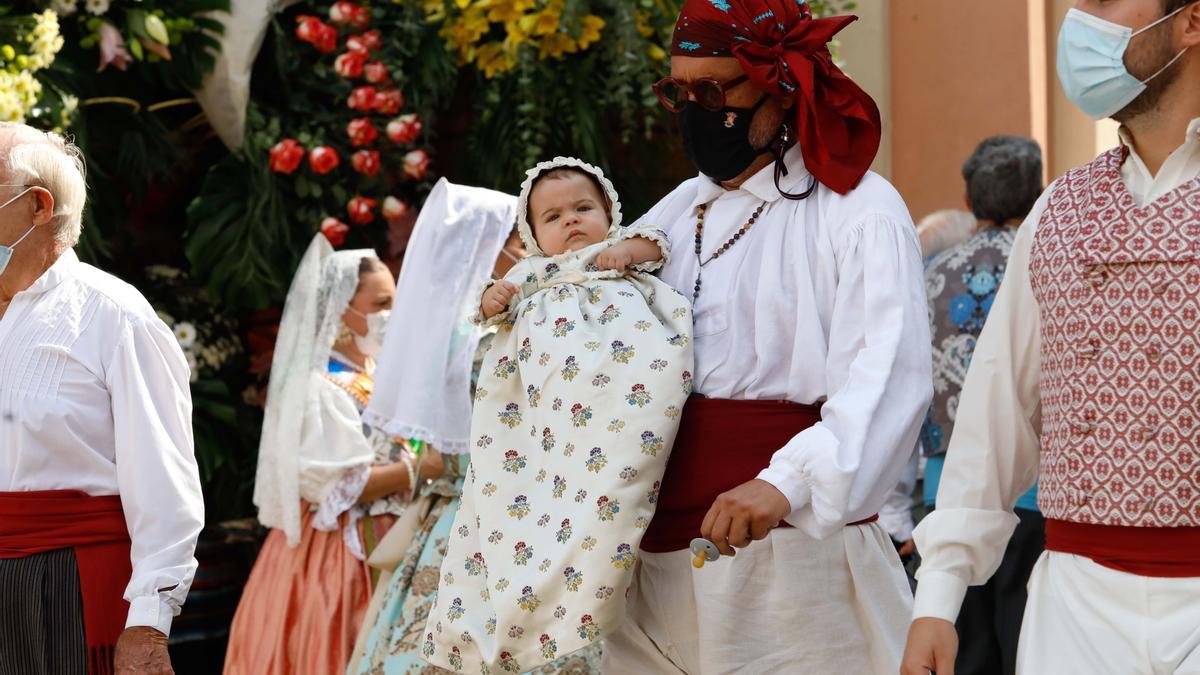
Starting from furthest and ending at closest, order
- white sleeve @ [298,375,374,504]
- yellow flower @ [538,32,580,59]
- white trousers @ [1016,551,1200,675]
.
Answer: yellow flower @ [538,32,580,59], white sleeve @ [298,375,374,504], white trousers @ [1016,551,1200,675]

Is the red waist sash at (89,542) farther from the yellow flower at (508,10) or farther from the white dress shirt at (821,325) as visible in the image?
the yellow flower at (508,10)

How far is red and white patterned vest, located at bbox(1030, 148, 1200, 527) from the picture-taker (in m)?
2.66

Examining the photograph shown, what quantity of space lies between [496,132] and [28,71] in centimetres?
193

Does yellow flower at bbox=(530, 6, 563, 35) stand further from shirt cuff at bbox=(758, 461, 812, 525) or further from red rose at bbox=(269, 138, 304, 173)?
shirt cuff at bbox=(758, 461, 812, 525)

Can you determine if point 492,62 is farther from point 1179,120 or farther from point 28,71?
point 1179,120

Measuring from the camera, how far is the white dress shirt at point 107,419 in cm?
380

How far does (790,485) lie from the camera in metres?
3.00

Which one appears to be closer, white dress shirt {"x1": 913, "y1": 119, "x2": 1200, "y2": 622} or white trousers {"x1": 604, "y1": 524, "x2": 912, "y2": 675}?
white dress shirt {"x1": 913, "y1": 119, "x2": 1200, "y2": 622}

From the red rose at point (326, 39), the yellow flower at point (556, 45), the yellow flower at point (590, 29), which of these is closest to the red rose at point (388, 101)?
the red rose at point (326, 39)

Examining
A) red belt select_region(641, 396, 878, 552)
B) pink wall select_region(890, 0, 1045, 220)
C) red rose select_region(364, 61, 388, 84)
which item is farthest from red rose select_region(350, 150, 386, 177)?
red belt select_region(641, 396, 878, 552)

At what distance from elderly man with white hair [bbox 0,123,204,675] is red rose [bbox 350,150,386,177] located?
321 cm

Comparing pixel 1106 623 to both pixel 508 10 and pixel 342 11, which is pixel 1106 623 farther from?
pixel 342 11

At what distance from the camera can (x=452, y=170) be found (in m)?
7.76

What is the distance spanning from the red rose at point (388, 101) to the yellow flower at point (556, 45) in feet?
2.16
